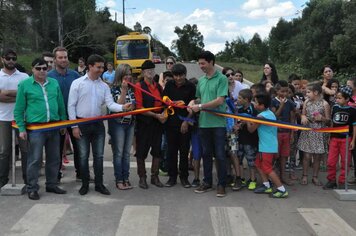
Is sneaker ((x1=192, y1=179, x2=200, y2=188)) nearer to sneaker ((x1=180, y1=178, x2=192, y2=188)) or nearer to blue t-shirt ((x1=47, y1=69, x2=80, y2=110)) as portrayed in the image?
sneaker ((x1=180, y1=178, x2=192, y2=188))

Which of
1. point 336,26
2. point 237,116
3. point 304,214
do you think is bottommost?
point 304,214

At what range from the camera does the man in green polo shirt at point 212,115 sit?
6559 millimetres

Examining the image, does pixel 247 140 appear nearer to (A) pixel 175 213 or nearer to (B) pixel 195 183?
(B) pixel 195 183

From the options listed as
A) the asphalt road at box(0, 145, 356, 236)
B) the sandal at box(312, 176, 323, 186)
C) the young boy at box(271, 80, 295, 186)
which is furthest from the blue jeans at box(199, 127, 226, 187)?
the sandal at box(312, 176, 323, 186)

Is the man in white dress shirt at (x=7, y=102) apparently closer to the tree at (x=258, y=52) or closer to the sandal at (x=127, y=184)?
the sandal at (x=127, y=184)

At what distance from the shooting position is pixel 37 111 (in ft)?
20.8

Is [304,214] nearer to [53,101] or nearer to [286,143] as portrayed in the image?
[286,143]

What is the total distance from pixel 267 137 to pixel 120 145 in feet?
7.66

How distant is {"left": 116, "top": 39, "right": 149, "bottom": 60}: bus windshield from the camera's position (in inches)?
1172

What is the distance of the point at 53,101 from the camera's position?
6.49 m

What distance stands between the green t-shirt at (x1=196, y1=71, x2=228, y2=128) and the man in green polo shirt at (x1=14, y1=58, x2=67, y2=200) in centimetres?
222

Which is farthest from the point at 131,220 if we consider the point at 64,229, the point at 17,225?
the point at 17,225

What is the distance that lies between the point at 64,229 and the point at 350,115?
4.70 metres

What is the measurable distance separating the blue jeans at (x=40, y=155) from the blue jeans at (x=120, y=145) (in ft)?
2.86
